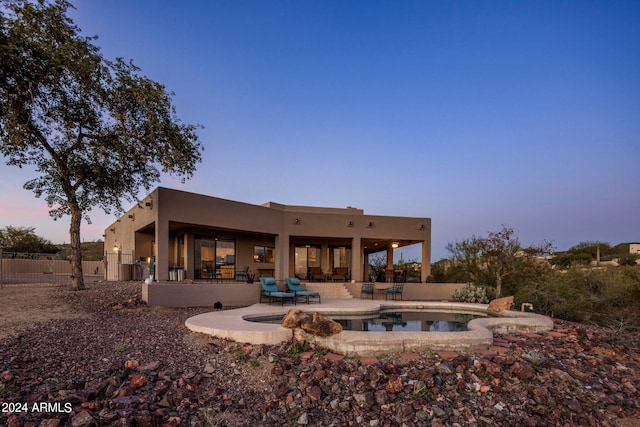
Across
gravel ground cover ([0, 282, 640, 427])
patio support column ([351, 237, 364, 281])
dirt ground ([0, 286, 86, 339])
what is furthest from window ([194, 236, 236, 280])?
gravel ground cover ([0, 282, 640, 427])

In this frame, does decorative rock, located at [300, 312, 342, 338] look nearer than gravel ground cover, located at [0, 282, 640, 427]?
No

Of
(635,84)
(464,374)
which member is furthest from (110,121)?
(635,84)

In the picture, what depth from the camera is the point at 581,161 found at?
15234 mm

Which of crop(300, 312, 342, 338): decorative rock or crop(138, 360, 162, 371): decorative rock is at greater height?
crop(300, 312, 342, 338): decorative rock

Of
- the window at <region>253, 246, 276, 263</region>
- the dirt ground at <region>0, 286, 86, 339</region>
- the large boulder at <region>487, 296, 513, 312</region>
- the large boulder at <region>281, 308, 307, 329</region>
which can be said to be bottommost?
the large boulder at <region>487, 296, 513, 312</region>

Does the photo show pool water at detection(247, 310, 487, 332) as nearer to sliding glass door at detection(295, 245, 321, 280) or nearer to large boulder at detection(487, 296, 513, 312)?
large boulder at detection(487, 296, 513, 312)

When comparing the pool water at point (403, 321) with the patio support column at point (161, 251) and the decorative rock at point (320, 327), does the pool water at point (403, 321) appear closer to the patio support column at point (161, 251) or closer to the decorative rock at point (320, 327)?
the decorative rock at point (320, 327)

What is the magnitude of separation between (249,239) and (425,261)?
8.65 m

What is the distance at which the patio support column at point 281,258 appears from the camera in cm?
1458

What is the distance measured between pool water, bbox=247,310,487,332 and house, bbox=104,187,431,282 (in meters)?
5.25

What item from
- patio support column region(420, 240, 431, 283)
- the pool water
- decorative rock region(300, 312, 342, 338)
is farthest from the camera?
patio support column region(420, 240, 431, 283)

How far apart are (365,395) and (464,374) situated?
1.60 metres

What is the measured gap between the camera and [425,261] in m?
16.5

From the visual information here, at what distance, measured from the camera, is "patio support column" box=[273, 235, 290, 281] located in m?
14.6
